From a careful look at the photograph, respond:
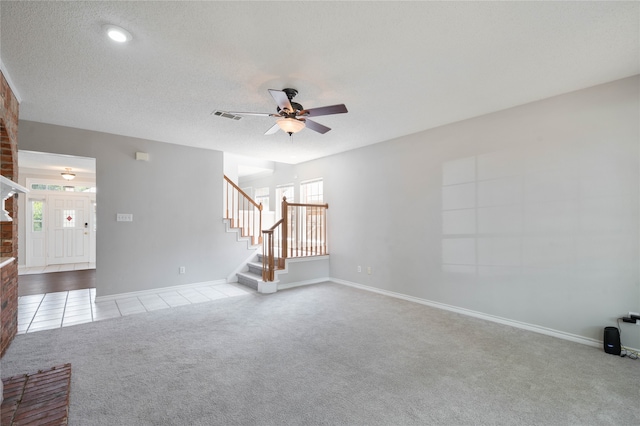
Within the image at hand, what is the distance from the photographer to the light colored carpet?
2.01 metres

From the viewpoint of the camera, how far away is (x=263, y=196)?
29.2 ft

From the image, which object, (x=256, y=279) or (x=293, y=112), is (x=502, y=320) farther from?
(x=256, y=279)

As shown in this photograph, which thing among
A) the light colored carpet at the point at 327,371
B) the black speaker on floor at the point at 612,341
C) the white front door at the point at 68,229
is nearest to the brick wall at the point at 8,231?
the light colored carpet at the point at 327,371

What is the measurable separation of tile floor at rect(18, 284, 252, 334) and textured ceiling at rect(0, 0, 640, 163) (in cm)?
271

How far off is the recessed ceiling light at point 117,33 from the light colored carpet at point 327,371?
106 inches

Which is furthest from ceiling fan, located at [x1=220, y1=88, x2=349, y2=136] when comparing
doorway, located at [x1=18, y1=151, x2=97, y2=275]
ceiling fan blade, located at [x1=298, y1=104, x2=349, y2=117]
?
doorway, located at [x1=18, y1=151, x2=97, y2=275]

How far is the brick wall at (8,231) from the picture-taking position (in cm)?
291

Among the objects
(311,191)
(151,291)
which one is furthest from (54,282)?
(311,191)

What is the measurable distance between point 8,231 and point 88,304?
71.7 inches

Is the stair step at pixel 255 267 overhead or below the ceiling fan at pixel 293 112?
below

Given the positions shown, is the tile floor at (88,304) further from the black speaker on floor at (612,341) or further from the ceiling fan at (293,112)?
the black speaker on floor at (612,341)

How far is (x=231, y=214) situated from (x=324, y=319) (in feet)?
12.3

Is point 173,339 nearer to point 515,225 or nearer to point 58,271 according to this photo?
point 515,225

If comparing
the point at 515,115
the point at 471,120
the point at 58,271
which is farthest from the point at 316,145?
the point at 58,271
